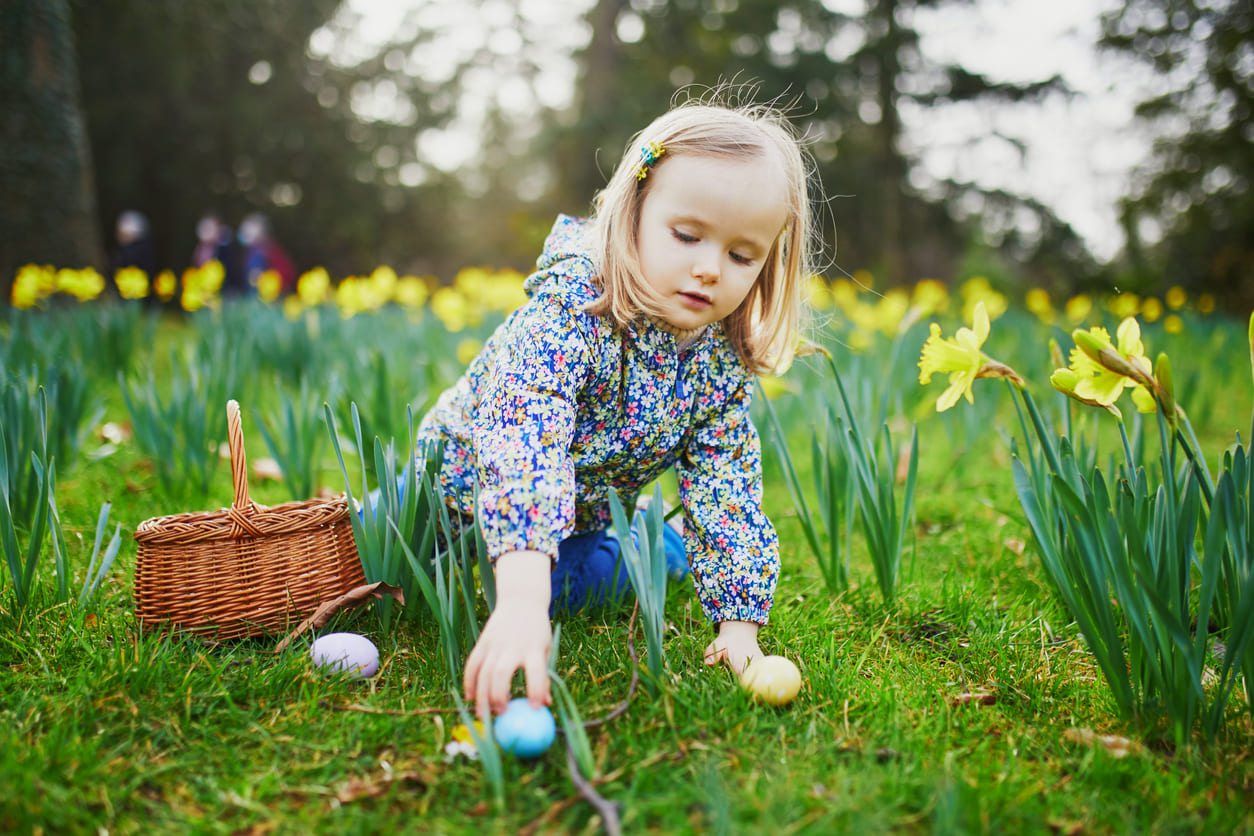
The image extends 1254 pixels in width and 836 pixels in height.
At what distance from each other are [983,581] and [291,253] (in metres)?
15.2

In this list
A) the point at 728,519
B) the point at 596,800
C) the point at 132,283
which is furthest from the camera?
the point at 132,283

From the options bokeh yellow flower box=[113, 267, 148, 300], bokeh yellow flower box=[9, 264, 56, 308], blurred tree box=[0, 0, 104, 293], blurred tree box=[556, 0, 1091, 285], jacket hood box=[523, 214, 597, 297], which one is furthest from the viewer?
blurred tree box=[556, 0, 1091, 285]

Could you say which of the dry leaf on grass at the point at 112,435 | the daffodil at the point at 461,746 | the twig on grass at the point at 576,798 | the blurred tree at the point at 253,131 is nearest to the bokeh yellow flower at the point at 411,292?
the dry leaf on grass at the point at 112,435

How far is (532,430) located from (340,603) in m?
0.53

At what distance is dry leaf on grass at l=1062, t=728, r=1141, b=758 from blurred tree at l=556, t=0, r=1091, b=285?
906 centimetres

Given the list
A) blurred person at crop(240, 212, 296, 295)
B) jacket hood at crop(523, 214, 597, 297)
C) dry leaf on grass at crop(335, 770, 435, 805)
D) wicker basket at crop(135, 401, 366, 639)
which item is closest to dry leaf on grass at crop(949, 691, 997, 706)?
dry leaf on grass at crop(335, 770, 435, 805)

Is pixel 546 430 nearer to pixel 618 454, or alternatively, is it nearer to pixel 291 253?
pixel 618 454

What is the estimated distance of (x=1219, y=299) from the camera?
10680 millimetres

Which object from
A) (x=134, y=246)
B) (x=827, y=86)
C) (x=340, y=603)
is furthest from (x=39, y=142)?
(x=827, y=86)

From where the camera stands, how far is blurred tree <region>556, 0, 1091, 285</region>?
10.1 metres

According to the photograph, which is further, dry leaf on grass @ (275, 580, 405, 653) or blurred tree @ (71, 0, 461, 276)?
blurred tree @ (71, 0, 461, 276)

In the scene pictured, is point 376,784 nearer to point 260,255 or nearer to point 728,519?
point 728,519

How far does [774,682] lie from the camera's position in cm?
123

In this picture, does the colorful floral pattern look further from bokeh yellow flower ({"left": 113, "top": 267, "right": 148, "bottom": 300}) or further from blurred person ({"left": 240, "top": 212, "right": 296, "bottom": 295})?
blurred person ({"left": 240, "top": 212, "right": 296, "bottom": 295})
